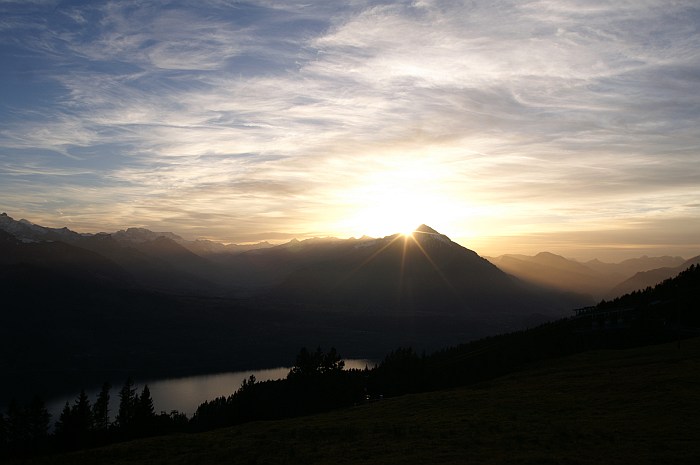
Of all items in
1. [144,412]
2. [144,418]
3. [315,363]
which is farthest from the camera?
[315,363]

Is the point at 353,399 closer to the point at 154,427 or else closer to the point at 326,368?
the point at 326,368

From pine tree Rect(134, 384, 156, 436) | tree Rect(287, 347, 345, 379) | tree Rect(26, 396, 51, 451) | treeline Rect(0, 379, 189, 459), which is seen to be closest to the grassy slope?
pine tree Rect(134, 384, 156, 436)

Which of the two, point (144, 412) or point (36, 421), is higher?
point (144, 412)

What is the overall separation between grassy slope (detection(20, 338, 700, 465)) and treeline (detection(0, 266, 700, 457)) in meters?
44.8

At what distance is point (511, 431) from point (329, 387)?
268ft

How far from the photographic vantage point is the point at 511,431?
137ft

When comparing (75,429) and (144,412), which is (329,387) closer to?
(144,412)

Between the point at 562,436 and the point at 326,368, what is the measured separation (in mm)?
99439

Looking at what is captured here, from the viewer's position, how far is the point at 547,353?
114m

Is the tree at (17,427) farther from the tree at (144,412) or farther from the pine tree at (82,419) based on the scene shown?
the tree at (144,412)

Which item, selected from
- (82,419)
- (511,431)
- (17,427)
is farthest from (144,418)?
(511,431)

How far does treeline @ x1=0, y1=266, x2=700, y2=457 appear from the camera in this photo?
349 ft

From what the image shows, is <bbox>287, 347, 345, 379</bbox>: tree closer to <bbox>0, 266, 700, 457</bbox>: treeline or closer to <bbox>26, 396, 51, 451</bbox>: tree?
<bbox>0, 266, 700, 457</bbox>: treeline

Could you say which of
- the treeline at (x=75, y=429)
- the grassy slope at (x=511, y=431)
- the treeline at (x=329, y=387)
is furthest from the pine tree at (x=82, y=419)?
the grassy slope at (x=511, y=431)
